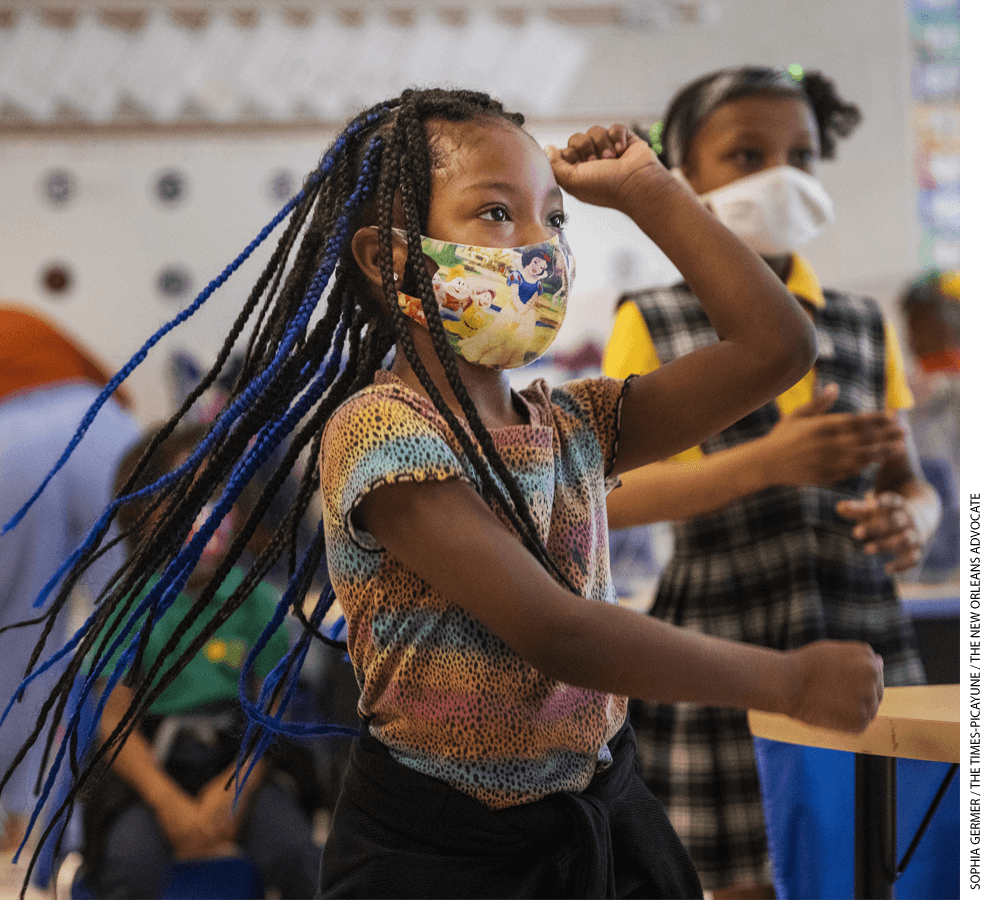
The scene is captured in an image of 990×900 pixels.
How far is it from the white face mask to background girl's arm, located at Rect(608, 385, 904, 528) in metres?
0.24

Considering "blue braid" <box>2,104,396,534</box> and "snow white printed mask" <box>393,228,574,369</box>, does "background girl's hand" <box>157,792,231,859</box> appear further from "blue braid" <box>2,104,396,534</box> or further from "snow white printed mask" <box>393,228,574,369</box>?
"snow white printed mask" <box>393,228,574,369</box>

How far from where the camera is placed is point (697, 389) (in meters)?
0.82

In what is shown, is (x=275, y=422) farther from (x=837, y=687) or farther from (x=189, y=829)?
(x=189, y=829)

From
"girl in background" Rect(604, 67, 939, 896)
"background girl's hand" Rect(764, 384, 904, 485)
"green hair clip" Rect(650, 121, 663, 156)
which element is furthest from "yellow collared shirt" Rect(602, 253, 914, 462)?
"green hair clip" Rect(650, 121, 663, 156)

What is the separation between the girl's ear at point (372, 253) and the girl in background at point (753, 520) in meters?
0.48

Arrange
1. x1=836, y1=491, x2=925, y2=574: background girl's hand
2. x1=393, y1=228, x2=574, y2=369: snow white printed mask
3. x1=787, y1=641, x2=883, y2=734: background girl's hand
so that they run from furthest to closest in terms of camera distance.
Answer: x1=836, y1=491, x2=925, y2=574: background girl's hand → x1=393, y1=228, x2=574, y2=369: snow white printed mask → x1=787, y1=641, x2=883, y2=734: background girl's hand

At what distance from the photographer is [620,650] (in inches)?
23.6

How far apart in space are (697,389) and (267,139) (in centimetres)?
299

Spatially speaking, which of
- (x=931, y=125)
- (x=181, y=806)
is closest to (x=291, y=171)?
(x=931, y=125)

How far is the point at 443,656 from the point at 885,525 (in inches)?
27.2

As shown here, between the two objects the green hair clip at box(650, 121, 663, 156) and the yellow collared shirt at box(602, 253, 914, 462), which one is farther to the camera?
the yellow collared shirt at box(602, 253, 914, 462)

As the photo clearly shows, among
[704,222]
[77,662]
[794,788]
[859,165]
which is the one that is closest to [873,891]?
[794,788]

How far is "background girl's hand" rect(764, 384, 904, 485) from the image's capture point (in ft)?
3.53

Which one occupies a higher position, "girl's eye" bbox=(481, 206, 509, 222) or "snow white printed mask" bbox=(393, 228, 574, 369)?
"girl's eye" bbox=(481, 206, 509, 222)
